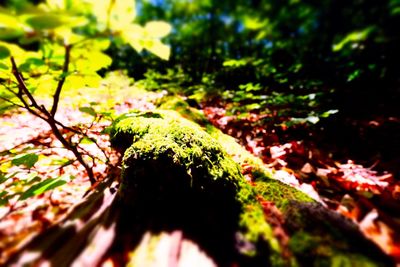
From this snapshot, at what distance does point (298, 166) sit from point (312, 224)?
102cm

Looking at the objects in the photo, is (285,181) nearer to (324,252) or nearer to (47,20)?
(324,252)

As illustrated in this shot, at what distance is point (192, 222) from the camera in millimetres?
1340

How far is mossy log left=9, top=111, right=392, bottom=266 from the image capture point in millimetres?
1114

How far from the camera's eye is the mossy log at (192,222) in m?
1.11

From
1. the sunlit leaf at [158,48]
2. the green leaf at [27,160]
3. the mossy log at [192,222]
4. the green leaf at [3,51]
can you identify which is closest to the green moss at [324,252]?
the mossy log at [192,222]

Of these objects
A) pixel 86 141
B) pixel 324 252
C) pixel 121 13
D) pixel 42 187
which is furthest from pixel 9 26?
pixel 324 252

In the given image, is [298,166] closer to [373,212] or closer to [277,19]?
[373,212]

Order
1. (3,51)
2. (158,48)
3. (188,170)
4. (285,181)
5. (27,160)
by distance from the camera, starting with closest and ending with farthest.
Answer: (3,51)
(158,48)
(188,170)
(27,160)
(285,181)

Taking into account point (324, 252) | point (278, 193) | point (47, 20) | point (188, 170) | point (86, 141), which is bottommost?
point (324, 252)

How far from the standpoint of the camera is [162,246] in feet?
3.97

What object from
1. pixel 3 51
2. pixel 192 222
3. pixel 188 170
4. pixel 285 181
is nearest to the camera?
pixel 3 51

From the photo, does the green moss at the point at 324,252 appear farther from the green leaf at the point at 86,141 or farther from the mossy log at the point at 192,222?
the green leaf at the point at 86,141

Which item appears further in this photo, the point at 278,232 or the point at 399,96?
the point at 399,96

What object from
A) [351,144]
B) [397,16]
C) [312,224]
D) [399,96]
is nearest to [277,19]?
[397,16]
